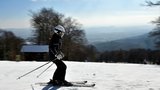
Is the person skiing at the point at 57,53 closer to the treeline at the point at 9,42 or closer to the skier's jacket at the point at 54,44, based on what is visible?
the skier's jacket at the point at 54,44

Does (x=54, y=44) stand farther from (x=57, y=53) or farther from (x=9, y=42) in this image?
(x=9, y=42)

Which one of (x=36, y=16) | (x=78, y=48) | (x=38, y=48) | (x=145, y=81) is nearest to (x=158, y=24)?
(x=38, y=48)

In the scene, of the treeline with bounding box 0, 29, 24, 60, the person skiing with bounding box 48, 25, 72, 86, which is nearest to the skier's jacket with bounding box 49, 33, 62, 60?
the person skiing with bounding box 48, 25, 72, 86

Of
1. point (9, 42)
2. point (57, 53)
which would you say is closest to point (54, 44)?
point (57, 53)

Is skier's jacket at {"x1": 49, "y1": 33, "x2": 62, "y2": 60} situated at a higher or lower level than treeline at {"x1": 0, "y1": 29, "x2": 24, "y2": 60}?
lower

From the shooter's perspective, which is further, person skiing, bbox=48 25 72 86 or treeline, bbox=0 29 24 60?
treeline, bbox=0 29 24 60

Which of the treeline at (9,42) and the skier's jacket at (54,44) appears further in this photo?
the treeline at (9,42)

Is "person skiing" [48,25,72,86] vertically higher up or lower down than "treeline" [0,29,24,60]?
lower down

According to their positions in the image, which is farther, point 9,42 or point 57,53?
point 9,42

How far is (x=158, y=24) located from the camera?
48312mm

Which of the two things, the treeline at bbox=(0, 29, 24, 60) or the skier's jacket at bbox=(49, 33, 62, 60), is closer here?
the skier's jacket at bbox=(49, 33, 62, 60)

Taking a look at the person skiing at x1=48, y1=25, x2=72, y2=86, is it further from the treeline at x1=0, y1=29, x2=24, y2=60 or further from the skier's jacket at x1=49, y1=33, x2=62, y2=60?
the treeline at x1=0, y1=29, x2=24, y2=60

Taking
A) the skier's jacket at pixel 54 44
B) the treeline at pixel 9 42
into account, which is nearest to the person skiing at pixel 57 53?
the skier's jacket at pixel 54 44

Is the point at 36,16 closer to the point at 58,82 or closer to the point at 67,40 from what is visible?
the point at 67,40
